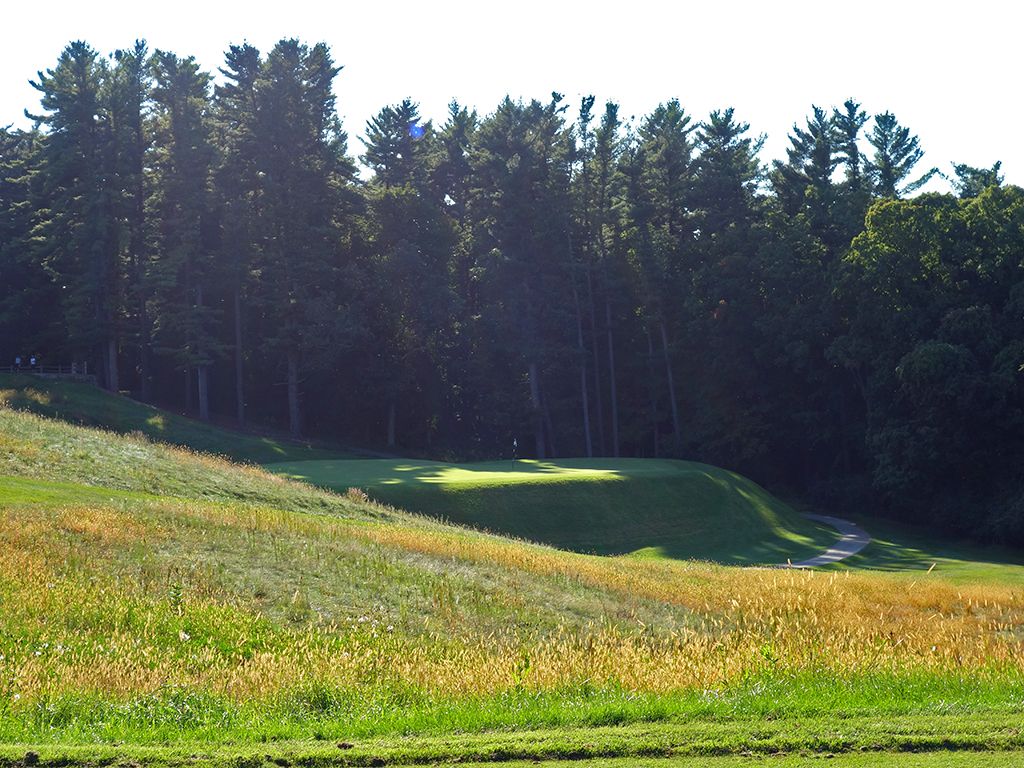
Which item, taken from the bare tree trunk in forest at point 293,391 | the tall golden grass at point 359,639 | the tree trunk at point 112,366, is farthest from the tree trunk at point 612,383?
the tall golden grass at point 359,639

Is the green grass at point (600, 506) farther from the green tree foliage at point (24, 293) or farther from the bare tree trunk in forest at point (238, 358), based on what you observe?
the green tree foliage at point (24, 293)

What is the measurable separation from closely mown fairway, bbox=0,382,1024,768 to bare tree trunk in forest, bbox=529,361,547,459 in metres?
45.9

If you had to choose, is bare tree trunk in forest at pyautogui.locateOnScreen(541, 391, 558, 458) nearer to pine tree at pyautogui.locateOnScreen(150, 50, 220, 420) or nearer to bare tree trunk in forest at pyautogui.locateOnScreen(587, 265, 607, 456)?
bare tree trunk in forest at pyautogui.locateOnScreen(587, 265, 607, 456)

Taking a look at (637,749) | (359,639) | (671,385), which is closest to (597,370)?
(671,385)

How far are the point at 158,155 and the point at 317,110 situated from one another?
1019cm

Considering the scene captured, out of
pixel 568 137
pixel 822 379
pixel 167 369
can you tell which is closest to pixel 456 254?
pixel 568 137

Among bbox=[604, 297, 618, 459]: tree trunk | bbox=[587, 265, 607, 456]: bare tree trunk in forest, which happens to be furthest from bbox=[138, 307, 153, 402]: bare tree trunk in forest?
bbox=[604, 297, 618, 459]: tree trunk

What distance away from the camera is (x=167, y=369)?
7025cm

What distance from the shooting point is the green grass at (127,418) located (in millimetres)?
53469

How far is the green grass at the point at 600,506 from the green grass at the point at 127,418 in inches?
348

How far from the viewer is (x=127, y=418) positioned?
2181 inches

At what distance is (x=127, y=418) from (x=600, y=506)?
27.5m

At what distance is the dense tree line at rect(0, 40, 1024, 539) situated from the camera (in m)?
58.5

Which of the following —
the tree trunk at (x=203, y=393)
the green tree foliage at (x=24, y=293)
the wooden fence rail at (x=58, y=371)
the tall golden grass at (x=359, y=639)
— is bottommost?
the tall golden grass at (x=359, y=639)
